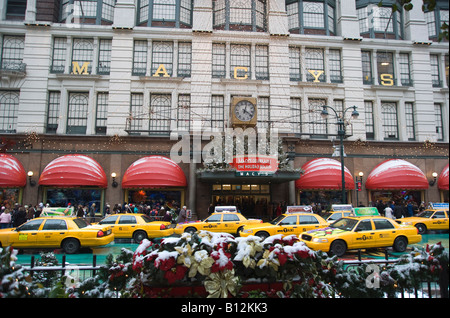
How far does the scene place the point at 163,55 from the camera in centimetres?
2488

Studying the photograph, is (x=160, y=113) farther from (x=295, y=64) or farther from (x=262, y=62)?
(x=295, y=64)

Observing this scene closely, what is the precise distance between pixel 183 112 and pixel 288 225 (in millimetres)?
13977

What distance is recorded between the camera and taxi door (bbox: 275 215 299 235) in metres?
13.5

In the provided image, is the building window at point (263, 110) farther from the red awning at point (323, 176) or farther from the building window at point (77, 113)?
the building window at point (77, 113)

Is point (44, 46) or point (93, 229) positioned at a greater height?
point (44, 46)

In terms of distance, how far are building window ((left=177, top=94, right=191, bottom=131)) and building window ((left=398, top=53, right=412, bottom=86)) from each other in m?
18.3

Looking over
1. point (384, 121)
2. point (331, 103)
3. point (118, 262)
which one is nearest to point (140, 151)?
point (331, 103)

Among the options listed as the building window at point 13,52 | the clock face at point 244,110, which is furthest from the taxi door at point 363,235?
the building window at point 13,52

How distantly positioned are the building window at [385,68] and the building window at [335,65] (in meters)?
3.36

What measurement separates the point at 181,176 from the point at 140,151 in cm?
396

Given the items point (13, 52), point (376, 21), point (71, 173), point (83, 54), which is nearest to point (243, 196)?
point (71, 173)

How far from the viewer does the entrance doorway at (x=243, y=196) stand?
23500mm
